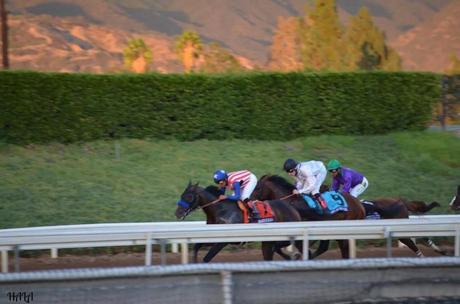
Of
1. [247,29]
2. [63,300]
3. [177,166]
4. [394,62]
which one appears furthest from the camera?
[247,29]

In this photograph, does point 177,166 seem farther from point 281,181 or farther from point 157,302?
point 157,302

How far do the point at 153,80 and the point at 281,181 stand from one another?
25.0ft

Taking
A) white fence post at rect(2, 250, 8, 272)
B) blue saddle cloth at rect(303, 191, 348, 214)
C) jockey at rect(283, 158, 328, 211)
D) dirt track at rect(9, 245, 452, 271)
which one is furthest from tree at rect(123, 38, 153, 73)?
white fence post at rect(2, 250, 8, 272)

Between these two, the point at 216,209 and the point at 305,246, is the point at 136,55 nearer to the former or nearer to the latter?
the point at 216,209

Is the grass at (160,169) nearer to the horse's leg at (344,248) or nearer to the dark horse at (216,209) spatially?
the dark horse at (216,209)

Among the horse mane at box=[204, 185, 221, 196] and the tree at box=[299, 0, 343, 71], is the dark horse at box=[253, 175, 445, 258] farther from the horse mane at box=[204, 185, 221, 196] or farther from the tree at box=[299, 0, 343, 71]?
the tree at box=[299, 0, 343, 71]

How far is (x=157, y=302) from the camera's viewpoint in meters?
6.89

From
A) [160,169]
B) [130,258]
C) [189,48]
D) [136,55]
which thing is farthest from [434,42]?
[130,258]

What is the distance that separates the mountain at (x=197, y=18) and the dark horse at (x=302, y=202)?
53.7 meters

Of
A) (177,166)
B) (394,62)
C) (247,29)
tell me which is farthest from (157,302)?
(247,29)

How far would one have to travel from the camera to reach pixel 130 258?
1273 centimetres

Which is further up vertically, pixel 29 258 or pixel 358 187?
pixel 358 187

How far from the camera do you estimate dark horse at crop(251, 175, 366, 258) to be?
11.8 metres

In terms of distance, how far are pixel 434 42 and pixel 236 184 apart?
55107 mm
